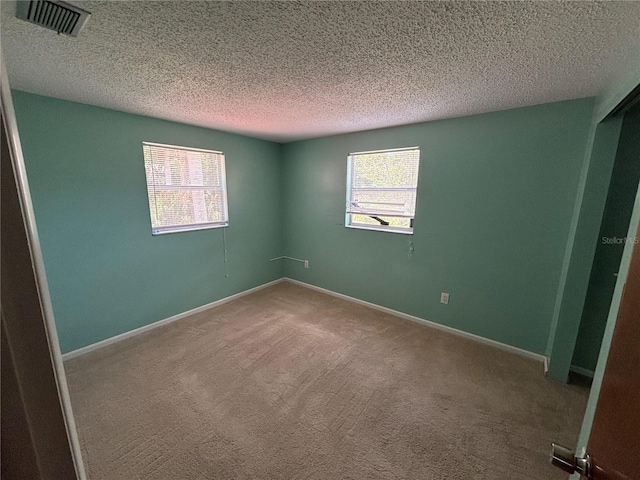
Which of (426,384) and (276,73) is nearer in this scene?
(276,73)

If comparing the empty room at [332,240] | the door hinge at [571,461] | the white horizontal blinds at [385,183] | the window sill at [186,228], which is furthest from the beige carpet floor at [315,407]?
the white horizontal blinds at [385,183]

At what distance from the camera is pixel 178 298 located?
298cm

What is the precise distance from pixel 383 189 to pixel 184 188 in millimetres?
2396

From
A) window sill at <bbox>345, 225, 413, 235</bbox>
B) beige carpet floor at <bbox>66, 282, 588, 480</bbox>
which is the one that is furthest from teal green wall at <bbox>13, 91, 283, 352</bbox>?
window sill at <bbox>345, 225, 413, 235</bbox>

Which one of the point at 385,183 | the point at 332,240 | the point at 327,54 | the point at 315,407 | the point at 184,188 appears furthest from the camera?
the point at 332,240

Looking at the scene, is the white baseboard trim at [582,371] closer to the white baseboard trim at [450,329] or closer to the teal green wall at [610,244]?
the teal green wall at [610,244]

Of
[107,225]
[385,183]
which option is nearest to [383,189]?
[385,183]

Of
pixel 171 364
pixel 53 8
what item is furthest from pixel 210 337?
pixel 53 8

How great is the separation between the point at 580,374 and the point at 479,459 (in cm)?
146

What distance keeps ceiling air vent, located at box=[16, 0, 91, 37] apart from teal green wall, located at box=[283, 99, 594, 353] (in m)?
2.60

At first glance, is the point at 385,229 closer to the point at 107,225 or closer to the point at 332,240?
the point at 332,240

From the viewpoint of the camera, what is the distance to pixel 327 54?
4.44ft

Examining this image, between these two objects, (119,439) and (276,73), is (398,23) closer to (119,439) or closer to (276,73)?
(276,73)

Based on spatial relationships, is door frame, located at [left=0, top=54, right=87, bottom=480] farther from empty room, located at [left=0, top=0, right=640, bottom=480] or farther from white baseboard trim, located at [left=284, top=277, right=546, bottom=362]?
white baseboard trim, located at [left=284, top=277, right=546, bottom=362]
